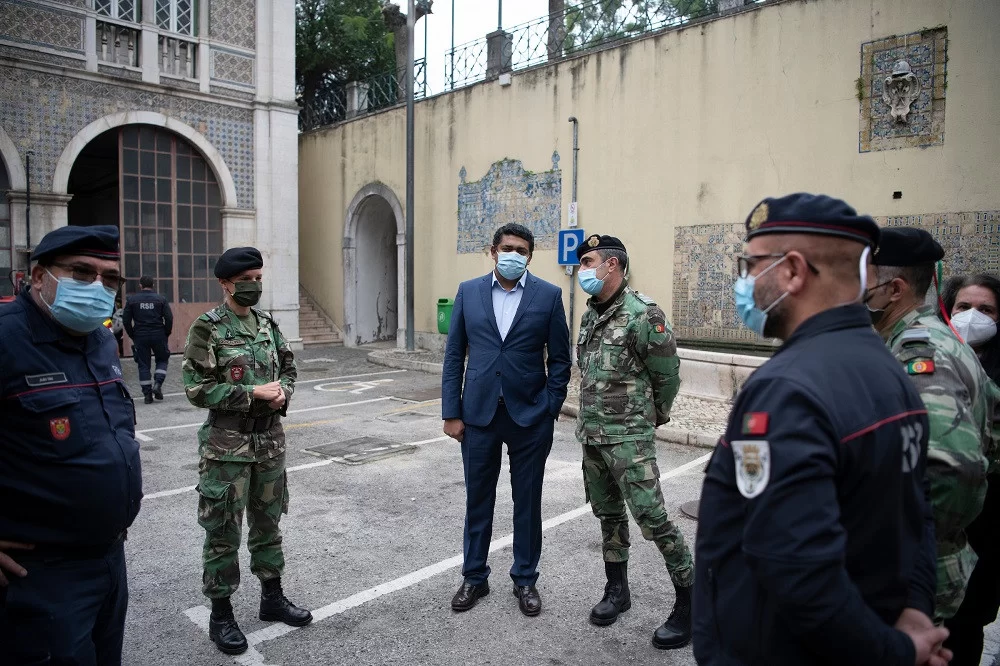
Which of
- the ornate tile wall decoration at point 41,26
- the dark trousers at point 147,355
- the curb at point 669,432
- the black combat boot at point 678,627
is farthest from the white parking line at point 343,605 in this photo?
the ornate tile wall decoration at point 41,26

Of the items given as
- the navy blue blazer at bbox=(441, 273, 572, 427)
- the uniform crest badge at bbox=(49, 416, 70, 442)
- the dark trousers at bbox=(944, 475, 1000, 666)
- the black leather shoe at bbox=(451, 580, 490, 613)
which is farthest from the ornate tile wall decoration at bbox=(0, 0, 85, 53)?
the dark trousers at bbox=(944, 475, 1000, 666)

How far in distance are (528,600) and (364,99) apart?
16.2 metres

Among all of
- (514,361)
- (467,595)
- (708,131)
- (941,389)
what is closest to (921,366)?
(941,389)

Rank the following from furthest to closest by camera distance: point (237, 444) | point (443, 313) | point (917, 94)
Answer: point (443, 313)
point (917, 94)
point (237, 444)

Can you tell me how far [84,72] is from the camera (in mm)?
13508

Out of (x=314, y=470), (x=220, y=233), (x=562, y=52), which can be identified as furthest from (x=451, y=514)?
(x=220, y=233)

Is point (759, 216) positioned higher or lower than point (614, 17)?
lower

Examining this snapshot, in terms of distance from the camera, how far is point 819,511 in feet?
4.41

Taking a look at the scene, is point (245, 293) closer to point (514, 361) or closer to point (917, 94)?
point (514, 361)

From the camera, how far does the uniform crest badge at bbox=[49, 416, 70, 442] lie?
2271 mm

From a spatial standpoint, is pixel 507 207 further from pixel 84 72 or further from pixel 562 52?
pixel 84 72

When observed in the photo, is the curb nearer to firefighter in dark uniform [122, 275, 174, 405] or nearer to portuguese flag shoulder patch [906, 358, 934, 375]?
portuguese flag shoulder patch [906, 358, 934, 375]

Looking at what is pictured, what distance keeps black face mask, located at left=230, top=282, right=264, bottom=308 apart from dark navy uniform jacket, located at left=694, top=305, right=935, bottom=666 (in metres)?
2.67

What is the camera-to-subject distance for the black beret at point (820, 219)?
1.55 m
